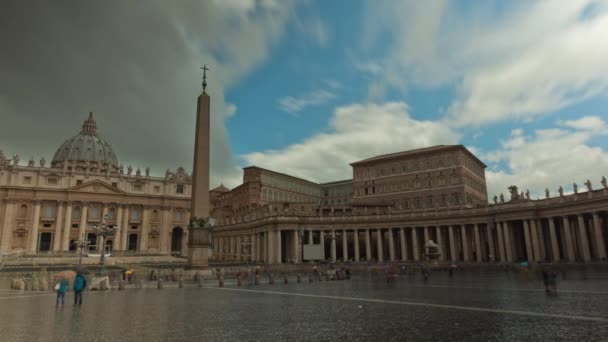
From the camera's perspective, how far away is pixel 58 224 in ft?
261

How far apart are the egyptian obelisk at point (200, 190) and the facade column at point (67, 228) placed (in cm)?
6403

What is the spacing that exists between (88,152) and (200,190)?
107 metres

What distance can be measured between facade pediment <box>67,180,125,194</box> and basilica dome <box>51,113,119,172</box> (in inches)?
1231

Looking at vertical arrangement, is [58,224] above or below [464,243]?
above

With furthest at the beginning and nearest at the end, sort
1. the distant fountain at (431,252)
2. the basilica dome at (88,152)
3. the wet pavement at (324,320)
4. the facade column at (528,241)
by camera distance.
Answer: the basilica dome at (88,152) → the facade column at (528,241) → the distant fountain at (431,252) → the wet pavement at (324,320)

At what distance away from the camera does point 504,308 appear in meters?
12.7

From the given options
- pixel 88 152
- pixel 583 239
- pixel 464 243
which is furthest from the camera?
pixel 88 152

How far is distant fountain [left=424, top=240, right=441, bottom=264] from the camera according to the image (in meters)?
38.7

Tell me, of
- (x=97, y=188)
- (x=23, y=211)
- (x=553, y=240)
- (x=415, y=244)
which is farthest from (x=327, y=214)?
(x=23, y=211)

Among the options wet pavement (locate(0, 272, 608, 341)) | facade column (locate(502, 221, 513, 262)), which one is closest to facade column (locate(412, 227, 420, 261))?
facade column (locate(502, 221, 513, 262))

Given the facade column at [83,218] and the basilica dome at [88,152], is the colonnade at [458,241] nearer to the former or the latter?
the facade column at [83,218]

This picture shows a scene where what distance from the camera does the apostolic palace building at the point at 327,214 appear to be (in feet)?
151

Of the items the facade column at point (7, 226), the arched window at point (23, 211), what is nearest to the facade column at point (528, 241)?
the arched window at point (23, 211)

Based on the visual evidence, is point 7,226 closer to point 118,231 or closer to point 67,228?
point 67,228
